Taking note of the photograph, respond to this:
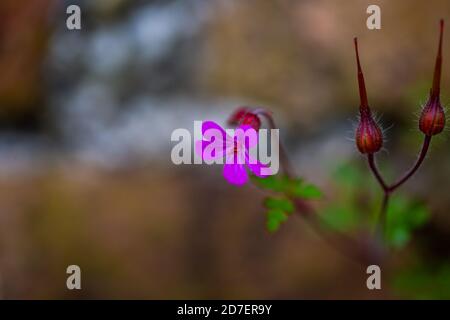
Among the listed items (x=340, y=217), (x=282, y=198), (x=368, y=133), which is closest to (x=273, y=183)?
(x=282, y=198)

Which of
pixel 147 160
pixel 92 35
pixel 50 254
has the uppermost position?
pixel 92 35

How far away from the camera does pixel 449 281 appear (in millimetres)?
2416

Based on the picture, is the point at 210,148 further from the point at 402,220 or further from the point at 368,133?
the point at 402,220

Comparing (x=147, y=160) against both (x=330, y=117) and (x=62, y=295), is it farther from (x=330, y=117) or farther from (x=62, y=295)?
(x=330, y=117)

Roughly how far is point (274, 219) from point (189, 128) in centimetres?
105

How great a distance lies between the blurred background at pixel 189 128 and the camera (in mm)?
2617

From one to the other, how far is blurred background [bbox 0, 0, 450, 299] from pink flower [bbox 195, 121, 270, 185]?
2.57 feet

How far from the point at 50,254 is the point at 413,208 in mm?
1618

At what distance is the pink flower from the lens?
1.83m

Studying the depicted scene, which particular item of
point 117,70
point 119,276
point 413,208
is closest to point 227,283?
point 119,276

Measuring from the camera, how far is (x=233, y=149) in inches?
75.2

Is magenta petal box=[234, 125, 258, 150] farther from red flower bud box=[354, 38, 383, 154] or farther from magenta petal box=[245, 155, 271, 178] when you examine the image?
red flower bud box=[354, 38, 383, 154]

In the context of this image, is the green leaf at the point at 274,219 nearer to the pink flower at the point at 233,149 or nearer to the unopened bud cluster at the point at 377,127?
the pink flower at the point at 233,149

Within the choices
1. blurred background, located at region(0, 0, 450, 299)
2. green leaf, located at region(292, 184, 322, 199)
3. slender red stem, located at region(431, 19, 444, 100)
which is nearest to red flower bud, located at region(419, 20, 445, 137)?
slender red stem, located at region(431, 19, 444, 100)
